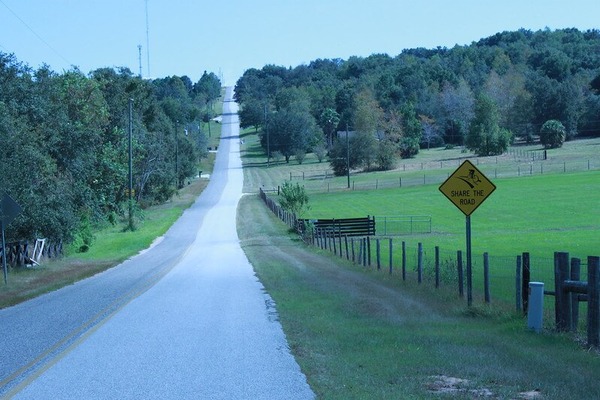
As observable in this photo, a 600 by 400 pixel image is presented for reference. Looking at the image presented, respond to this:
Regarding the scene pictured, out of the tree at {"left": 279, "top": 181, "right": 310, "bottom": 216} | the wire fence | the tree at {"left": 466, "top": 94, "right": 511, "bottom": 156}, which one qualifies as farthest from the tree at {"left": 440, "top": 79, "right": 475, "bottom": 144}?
the tree at {"left": 279, "top": 181, "right": 310, "bottom": 216}

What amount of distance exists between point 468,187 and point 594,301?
5109mm

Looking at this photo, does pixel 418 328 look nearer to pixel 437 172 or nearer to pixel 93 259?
pixel 93 259

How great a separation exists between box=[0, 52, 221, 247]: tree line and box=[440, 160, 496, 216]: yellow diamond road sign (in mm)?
21160

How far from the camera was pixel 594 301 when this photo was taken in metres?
12.0

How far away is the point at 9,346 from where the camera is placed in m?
12.6

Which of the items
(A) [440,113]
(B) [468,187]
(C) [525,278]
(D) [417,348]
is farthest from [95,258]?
(A) [440,113]

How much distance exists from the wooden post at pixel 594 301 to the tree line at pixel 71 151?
25.4 metres

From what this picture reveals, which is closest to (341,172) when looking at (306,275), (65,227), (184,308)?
(65,227)

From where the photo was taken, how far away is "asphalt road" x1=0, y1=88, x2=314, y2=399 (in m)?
9.20

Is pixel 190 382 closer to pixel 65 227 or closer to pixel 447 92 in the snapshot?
pixel 65 227

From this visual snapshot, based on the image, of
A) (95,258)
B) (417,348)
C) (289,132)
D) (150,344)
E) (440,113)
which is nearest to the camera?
(417,348)

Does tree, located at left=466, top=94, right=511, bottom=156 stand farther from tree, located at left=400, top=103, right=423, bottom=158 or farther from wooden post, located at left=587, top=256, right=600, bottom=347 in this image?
wooden post, located at left=587, top=256, right=600, bottom=347

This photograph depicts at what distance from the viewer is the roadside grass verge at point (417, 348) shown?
29.3ft

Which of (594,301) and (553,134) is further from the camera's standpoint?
(553,134)
